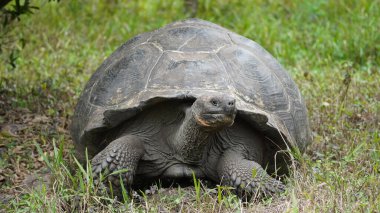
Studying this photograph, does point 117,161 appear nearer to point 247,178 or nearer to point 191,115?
point 191,115

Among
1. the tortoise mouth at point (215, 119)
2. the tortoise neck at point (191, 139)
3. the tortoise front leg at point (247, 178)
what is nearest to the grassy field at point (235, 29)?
the tortoise front leg at point (247, 178)

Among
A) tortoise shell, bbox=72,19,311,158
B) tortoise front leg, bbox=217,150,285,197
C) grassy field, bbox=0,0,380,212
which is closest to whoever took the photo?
grassy field, bbox=0,0,380,212

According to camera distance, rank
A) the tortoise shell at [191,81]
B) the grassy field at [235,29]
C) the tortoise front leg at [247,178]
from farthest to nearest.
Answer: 1. the tortoise shell at [191,81]
2. the tortoise front leg at [247,178]
3. the grassy field at [235,29]

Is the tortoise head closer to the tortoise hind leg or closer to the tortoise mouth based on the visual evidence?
the tortoise mouth

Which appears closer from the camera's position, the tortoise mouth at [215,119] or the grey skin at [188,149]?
the tortoise mouth at [215,119]

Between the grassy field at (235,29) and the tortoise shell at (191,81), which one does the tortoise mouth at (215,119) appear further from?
the grassy field at (235,29)

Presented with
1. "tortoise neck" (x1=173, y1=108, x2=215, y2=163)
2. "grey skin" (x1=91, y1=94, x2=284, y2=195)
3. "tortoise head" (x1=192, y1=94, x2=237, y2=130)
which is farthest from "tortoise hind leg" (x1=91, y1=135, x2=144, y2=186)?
"tortoise head" (x1=192, y1=94, x2=237, y2=130)

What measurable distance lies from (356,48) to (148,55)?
3332 mm

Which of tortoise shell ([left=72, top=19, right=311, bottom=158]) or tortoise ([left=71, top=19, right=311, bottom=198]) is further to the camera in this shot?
tortoise shell ([left=72, top=19, right=311, bottom=158])

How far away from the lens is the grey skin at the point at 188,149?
358cm

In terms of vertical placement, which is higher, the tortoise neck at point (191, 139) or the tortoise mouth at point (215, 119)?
the tortoise mouth at point (215, 119)

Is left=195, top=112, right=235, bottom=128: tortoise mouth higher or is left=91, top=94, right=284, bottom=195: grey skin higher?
left=195, top=112, right=235, bottom=128: tortoise mouth

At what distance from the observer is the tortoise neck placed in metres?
3.63

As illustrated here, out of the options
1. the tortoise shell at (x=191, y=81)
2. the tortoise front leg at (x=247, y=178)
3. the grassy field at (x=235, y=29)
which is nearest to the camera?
the grassy field at (x=235, y=29)
